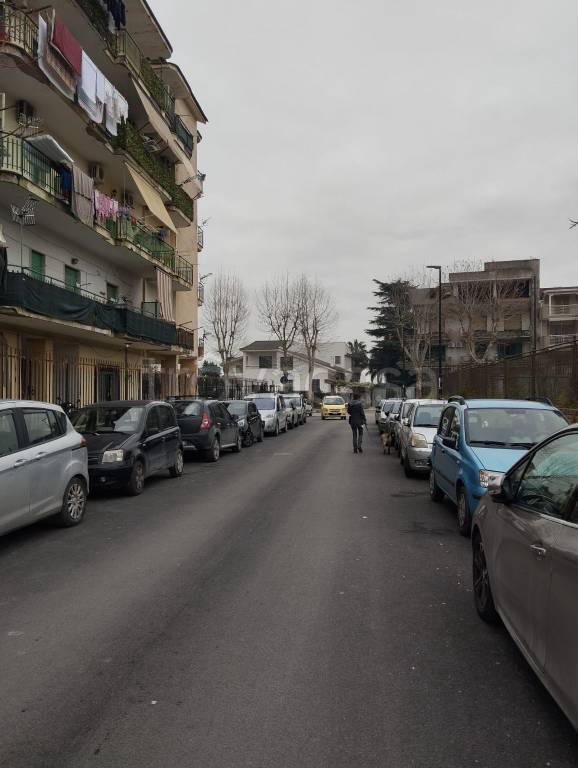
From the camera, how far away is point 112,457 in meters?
10.2

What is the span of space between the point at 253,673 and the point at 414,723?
3.33ft

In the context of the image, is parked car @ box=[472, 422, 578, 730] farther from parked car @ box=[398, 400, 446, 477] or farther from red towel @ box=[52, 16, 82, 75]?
red towel @ box=[52, 16, 82, 75]

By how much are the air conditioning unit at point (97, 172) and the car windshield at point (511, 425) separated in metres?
19.0

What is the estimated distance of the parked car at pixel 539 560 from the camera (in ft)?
8.93

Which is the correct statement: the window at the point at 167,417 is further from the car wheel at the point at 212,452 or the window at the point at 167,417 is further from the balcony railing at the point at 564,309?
the balcony railing at the point at 564,309

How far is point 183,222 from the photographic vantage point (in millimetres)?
30594

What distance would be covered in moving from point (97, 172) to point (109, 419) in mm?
15093

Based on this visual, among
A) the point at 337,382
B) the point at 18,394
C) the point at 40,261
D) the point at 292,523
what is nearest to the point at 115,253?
the point at 40,261

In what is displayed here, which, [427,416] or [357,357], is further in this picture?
[357,357]

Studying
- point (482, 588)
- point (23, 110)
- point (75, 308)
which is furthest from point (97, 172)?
point (482, 588)

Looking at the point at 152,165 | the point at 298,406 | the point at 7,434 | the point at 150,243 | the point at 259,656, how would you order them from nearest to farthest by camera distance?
the point at 259,656, the point at 7,434, the point at 152,165, the point at 150,243, the point at 298,406

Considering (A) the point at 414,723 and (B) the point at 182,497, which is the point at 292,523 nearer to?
(B) the point at 182,497

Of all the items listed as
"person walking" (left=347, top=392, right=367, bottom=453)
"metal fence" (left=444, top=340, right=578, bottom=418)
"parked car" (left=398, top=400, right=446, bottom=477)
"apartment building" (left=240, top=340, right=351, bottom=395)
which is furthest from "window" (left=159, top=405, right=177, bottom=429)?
"apartment building" (left=240, top=340, right=351, bottom=395)

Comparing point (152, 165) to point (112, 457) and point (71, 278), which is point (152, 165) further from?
point (112, 457)
